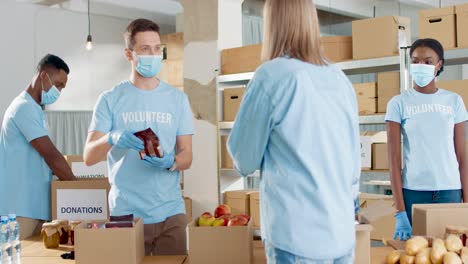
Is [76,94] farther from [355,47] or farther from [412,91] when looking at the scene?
[412,91]

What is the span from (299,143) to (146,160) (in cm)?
97

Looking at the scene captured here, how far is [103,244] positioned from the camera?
203 centimetres

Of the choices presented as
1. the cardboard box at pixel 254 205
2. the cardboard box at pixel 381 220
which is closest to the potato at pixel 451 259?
the cardboard box at pixel 381 220

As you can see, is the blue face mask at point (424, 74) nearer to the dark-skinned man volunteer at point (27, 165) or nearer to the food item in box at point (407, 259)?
the food item in box at point (407, 259)

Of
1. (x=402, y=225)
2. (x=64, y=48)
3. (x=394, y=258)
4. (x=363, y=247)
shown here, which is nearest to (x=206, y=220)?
(x=363, y=247)

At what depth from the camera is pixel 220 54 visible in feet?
16.8

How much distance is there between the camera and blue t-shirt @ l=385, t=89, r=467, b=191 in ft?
9.53

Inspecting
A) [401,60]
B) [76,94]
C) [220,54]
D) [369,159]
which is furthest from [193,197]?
[76,94]

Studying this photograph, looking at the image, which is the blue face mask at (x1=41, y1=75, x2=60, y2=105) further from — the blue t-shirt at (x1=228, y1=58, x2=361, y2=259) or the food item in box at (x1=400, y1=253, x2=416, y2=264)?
the food item in box at (x1=400, y1=253, x2=416, y2=264)

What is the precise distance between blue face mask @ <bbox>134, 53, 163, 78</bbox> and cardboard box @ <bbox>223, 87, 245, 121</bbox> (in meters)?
2.55

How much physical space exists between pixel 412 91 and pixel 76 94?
5.88 metres

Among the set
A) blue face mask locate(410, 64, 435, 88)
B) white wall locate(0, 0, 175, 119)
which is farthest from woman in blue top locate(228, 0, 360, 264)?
white wall locate(0, 0, 175, 119)

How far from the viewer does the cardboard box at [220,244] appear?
1991mm

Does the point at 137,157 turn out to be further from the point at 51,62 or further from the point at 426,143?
the point at 426,143
